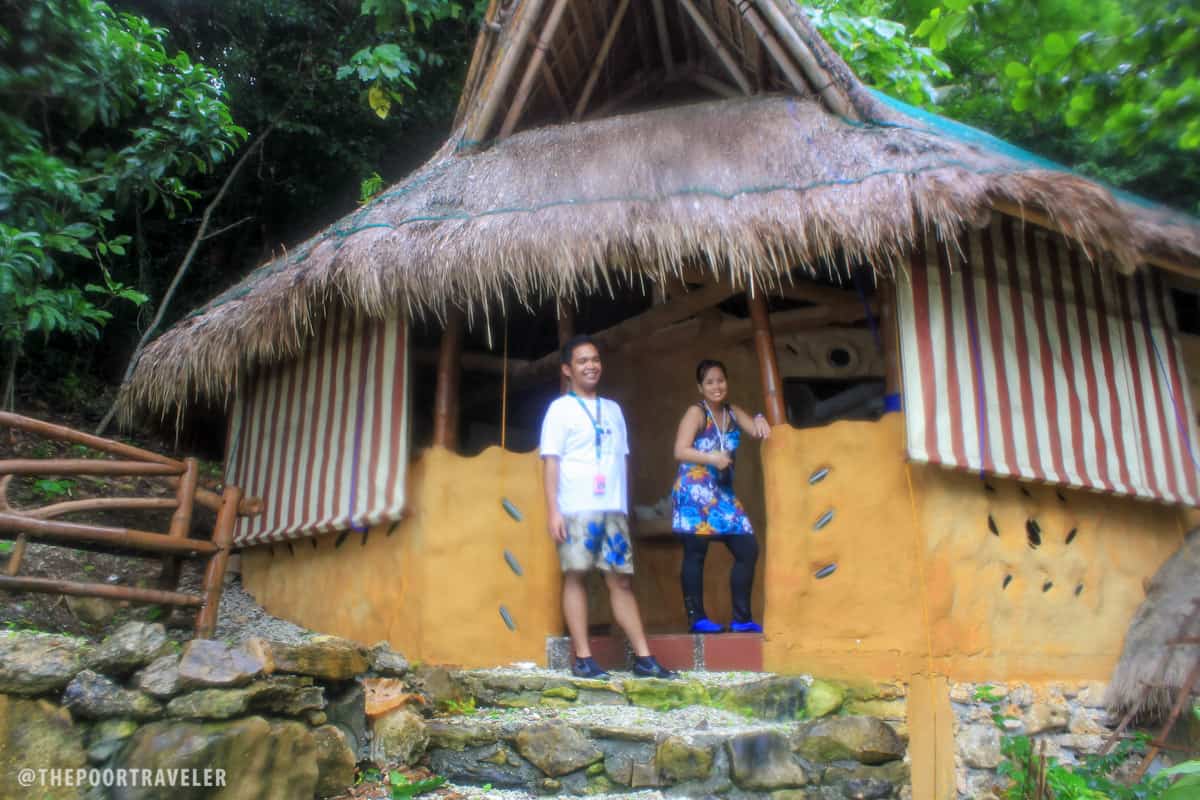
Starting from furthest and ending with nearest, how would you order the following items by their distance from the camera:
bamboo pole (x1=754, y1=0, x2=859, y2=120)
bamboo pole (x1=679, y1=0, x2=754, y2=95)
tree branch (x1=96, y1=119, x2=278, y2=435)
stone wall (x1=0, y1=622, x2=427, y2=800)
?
tree branch (x1=96, y1=119, x2=278, y2=435)
bamboo pole (x1=679, y1=0, x2=754, y2=95)
bamboo pole (x1=754, y1=0, x2=859, y2=120)
stone wall (x1=0, y1=622, x2=427, y2=800)

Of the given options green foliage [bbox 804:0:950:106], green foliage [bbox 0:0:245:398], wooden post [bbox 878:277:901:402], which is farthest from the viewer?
green foliage [bbox 804:0:950:106]

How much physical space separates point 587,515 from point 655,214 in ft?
4.98

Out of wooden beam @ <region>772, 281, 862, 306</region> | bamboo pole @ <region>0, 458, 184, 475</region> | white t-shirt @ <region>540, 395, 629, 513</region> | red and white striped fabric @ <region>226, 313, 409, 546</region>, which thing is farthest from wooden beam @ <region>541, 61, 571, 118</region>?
bamboo pole @ <region>0, 458, 184, 475</region>

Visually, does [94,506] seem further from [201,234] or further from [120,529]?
[201,234]

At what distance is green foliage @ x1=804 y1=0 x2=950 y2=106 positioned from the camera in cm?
969

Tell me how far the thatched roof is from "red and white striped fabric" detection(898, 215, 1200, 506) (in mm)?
379

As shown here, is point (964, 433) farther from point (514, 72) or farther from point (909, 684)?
point (514, 72)

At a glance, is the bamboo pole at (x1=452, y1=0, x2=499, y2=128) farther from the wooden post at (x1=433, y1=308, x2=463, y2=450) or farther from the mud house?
the wooden post at (x1=433, y1=308, x2=463, y2=450)

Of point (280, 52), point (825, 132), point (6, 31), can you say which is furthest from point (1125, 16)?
point (280, 52)

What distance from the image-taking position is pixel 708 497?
16.5ft

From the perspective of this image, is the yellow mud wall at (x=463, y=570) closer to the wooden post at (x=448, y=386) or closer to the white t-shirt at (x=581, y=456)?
the wooden post at (x=448, y=386)

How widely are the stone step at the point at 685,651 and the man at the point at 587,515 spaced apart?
0.89ft

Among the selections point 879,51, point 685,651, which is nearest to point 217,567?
point 685,651

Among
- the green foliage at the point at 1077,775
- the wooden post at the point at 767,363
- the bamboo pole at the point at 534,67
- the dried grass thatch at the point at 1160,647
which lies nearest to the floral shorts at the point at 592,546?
the wooden post at the point at 767,363
